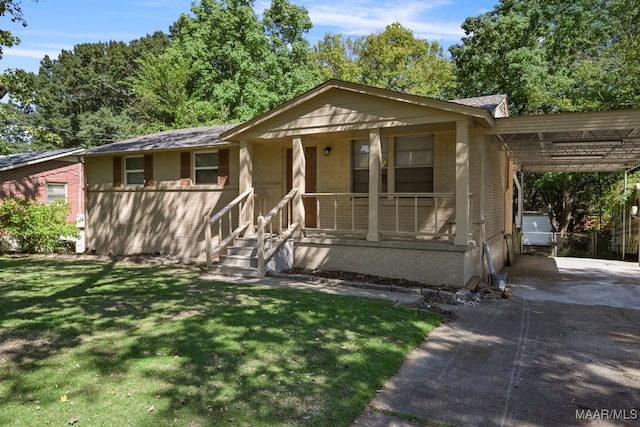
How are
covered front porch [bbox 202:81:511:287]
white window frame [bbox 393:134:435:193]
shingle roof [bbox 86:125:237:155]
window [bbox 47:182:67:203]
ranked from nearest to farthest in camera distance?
covered front porch [bbox 202:81:511:287]
white window frame [bbox 393:134:435:193]
shingle roof [bbox 86:125:237:155]
window [bbox 47:182:67:203]

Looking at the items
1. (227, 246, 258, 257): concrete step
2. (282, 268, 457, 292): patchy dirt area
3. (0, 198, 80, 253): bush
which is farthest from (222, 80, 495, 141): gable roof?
(0, 198, 80, 253): bush

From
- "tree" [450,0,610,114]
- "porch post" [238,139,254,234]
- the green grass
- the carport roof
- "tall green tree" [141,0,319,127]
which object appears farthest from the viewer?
"tall green tree" [141,0,319,127]

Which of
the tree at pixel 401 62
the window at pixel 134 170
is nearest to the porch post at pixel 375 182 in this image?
the window at pixel 134 170

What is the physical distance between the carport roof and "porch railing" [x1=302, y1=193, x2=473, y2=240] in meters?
1.96

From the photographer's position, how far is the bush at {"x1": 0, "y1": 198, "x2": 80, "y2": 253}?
14.0 metres

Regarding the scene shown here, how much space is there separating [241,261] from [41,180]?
48.0 ft

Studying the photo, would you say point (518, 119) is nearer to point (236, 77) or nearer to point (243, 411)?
point (243, 411)

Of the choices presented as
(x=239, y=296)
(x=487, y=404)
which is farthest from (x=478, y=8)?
(x=487, y=404)

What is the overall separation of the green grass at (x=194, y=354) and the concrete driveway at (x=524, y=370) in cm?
31

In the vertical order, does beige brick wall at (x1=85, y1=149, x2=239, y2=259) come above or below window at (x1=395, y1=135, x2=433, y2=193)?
below

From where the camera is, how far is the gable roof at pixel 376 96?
315 inches

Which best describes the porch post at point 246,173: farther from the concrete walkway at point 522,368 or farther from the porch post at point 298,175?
the concrete walkway at point 522,368

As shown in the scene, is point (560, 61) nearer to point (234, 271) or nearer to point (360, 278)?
point (360, 278)

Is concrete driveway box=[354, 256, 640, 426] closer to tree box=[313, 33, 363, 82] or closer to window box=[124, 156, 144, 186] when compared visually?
window box=[124, 156, 144, 186]
